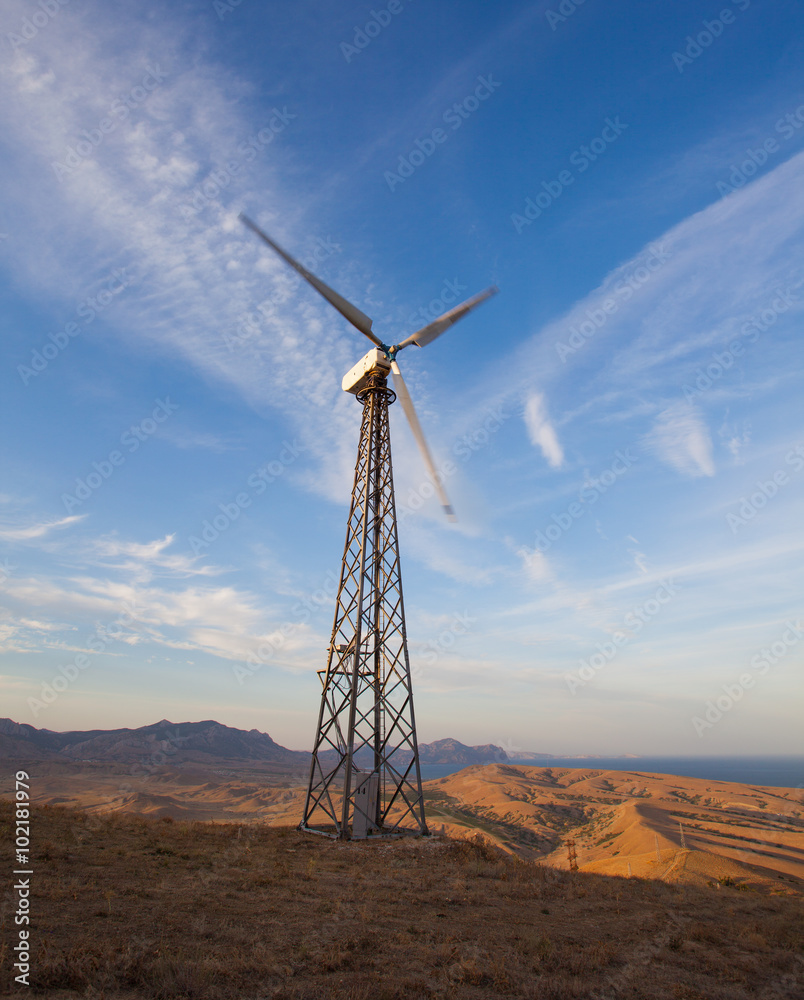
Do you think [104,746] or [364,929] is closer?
[364,929]

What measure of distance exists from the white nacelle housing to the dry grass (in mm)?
19880

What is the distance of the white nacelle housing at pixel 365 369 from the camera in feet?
82.5

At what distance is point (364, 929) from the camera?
389 inches

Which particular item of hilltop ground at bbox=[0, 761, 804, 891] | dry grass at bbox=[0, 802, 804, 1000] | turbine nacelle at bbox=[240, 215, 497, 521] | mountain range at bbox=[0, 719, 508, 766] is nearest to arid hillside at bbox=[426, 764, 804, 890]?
hilltop ground at bbox=[0, 761, 804, 891]

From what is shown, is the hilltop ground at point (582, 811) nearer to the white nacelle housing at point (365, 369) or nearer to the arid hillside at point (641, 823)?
the arid hillside at point (641, 823)

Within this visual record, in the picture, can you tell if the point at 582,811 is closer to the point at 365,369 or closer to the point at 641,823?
the point at 641,823

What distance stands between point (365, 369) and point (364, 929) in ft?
70.7

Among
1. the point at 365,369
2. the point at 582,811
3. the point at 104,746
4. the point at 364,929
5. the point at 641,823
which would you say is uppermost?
the point at 365,369

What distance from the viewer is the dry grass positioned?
7316 millimetres

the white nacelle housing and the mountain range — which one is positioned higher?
the white nacelle housing

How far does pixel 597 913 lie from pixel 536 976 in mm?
6124

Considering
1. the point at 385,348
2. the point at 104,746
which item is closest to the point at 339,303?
the point at 385,348

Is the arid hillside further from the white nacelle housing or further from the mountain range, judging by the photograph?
the mountain range

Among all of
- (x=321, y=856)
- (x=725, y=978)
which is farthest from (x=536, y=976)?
(x=321, y=856)
